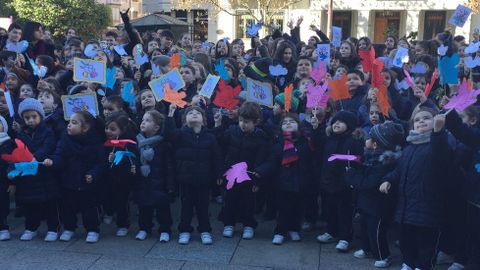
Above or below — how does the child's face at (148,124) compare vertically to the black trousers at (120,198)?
above

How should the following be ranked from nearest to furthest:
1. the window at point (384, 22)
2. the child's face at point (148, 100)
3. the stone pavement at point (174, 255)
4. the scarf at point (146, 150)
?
the stone pavement at point (174, 255) → the scarf at point (146, 150) → the child's face at point (148, 100) → the window at point (384, 22)

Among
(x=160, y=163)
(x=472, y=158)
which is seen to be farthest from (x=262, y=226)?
(x=472, y=158)

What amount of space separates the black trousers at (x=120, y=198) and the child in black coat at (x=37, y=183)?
510 millimetres

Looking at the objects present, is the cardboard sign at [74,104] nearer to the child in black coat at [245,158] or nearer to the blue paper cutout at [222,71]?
the child in black coat at [245,158]

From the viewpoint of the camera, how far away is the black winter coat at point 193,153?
4.84 meters

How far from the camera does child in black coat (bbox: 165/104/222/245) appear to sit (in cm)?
485

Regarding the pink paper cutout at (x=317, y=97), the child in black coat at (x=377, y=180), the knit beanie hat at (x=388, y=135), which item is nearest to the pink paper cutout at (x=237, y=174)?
the pink paper cutout at (x=317, y=97)

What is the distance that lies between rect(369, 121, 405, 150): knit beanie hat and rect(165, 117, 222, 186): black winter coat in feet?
4.86

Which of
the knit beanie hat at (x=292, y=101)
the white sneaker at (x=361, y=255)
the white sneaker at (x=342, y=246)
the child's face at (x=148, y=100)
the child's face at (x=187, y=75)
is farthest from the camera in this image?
the child's face at (x=187, y=75)

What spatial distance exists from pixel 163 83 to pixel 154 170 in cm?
90

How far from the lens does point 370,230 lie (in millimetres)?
4430

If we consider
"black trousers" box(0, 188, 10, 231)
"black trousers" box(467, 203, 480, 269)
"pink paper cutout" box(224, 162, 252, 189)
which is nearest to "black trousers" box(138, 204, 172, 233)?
"pink paper cutout" box(224, 162, 252, 189)

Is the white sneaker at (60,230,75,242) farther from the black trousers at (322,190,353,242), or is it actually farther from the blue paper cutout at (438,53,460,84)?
the blue paper cutout at (438,53,460,84)

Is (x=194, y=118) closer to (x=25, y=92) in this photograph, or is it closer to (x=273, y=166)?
(x=273, y=166)
